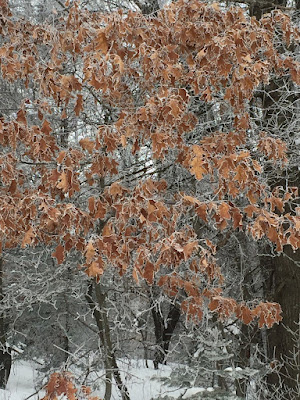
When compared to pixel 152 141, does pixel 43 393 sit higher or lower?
lower

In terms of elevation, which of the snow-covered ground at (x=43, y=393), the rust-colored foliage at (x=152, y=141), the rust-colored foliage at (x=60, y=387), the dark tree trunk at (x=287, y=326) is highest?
the rust-colored foliage at (x=152, y=141)

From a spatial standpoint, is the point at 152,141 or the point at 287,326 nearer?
the point at 152,141

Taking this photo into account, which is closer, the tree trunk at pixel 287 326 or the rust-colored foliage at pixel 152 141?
the rust-colored foliage at pixel 152 141

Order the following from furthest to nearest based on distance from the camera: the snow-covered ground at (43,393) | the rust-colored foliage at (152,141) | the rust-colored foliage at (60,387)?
the snow-covered ground at (43,393) → the rust-colored foliage at (152,141) → the rust-colored foliage at (60,387)

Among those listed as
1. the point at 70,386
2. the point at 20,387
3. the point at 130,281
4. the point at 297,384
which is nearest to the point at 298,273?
the point at 297,384

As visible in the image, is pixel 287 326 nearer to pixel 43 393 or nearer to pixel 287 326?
pixel 287 326

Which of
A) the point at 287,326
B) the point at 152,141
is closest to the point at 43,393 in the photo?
the point at 287,326

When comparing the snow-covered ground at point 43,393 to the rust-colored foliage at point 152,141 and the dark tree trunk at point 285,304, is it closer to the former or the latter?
the dark tree trunk at point 285,304

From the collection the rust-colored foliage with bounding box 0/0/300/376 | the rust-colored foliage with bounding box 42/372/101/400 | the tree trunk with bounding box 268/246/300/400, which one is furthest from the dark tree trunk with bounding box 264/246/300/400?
the rust-colored foliage with bounding box 42/372/101/400

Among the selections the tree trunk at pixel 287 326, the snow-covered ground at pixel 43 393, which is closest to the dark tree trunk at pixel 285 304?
the tree trunk at pixel 287 326

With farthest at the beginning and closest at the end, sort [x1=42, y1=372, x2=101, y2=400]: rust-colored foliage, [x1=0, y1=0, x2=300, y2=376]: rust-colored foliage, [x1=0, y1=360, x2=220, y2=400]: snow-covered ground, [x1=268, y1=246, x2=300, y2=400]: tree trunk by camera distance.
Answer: [x1=0, y1=360, x2=220, y2=400]: snow-covered ground → [x1=268, y1=246, x2=300, y2=400]: tree trunk → [x1=0, y1=0, x2=300, y2=376]: rust-colored foliage → [x1=42, y1=372, x2=101, y2=400]: rust-colored foliage

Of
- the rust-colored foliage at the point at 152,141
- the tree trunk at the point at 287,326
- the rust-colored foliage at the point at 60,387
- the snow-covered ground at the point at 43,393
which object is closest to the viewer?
the rust-colored foliage at the point at 60,387

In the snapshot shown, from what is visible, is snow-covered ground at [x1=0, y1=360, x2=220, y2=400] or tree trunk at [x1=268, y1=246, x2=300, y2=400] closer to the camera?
tree trunk at [x1=268, y1=246, x2=300, y2=400]

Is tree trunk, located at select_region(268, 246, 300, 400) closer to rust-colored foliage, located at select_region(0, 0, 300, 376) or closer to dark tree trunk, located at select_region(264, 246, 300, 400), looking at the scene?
dark tree trunk, located at select_region(264, 246, 300, 400)
